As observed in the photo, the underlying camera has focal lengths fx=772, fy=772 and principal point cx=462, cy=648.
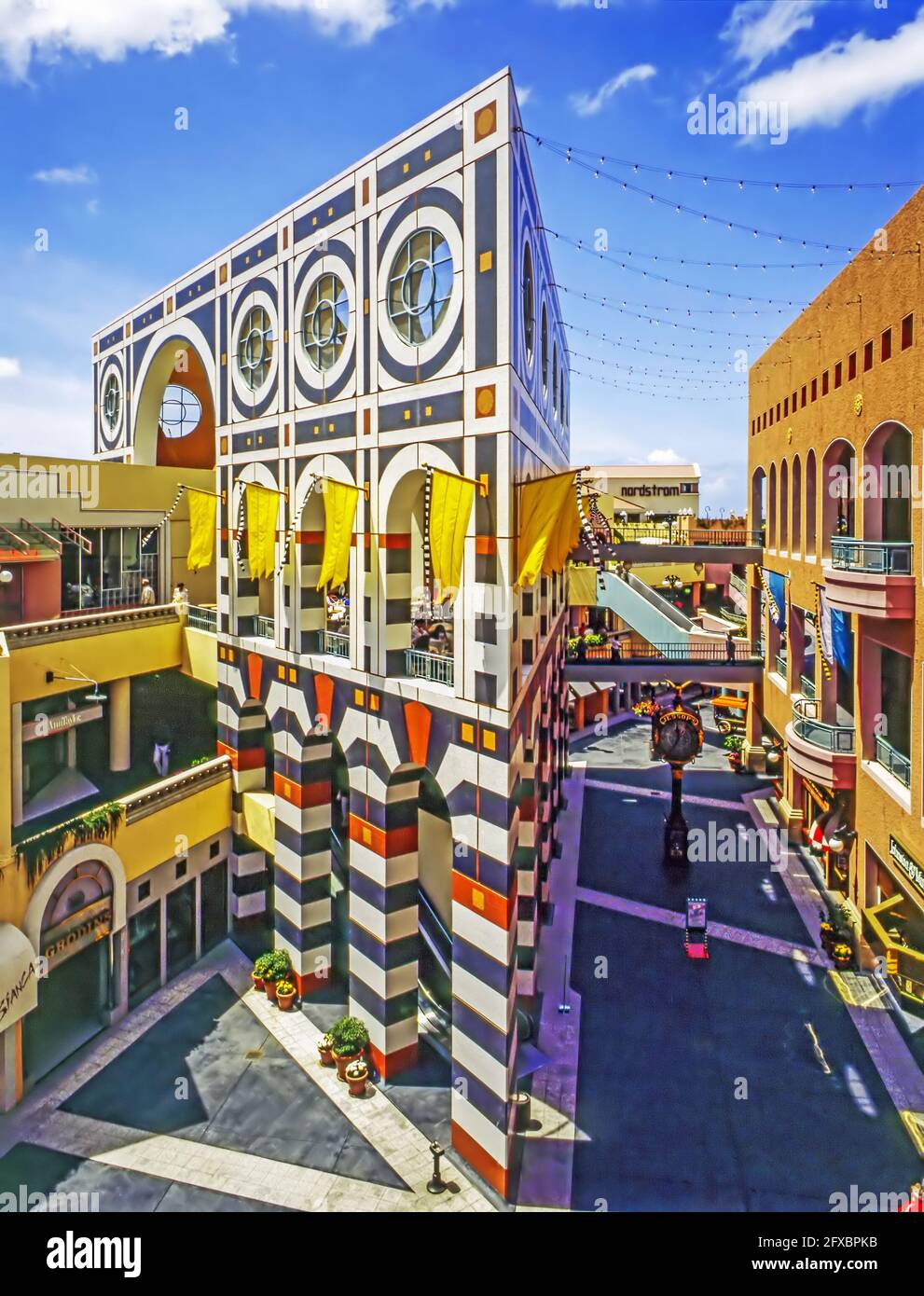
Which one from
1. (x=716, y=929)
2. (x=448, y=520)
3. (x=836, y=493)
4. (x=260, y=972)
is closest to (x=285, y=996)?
(x=260, y=972)

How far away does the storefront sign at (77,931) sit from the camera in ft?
56.2

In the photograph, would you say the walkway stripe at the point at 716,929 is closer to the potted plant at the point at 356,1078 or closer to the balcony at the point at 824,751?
the balcony at the point at 824,751

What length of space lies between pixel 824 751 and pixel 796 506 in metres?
10.0

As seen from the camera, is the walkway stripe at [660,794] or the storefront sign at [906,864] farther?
the walkway stripe at [660,794]

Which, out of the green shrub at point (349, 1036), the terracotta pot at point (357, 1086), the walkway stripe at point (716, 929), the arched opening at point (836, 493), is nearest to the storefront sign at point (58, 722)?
the green shrub at point (349, 1036)

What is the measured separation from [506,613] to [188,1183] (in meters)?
11.9

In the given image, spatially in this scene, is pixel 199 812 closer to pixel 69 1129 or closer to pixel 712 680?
pixel 69 1129

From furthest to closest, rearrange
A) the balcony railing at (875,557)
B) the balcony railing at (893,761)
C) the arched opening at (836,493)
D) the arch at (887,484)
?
the arched opening at (836,493), the arch at (887,484), the balcony railing at (893,761), the balcony railing at (875,557)

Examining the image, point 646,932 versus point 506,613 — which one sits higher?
point 506,613

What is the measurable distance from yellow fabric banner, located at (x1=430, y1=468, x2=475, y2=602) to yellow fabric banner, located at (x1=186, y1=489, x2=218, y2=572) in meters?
10.9

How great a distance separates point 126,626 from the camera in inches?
882

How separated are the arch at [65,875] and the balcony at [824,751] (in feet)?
60.1
